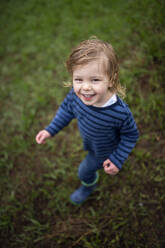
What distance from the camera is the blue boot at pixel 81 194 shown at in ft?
6.42

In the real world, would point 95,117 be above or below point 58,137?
above

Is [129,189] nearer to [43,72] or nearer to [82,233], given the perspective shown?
[82,233]

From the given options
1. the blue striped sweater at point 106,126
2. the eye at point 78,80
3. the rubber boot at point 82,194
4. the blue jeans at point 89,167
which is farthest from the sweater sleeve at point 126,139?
the rubber boot at point 82,194

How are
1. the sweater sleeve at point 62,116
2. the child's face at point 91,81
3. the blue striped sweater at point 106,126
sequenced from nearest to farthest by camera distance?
the child's face at point 91,81, the blue striped sweater at point 106,126, the sweater sleeve at point 62,116

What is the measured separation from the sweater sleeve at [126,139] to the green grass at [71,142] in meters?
0.77

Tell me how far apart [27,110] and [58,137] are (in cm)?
66

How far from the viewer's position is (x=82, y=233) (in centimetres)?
183

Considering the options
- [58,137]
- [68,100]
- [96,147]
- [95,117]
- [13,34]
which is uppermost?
[13,34]

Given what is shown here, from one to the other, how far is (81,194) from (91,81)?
1.24 metres

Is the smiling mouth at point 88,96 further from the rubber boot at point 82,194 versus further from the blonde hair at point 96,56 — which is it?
the rubber boot at point 82,194

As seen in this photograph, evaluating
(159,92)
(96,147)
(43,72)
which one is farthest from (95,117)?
(43,72)

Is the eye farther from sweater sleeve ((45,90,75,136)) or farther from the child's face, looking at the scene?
sweater sleeve ((45,90,75,136))

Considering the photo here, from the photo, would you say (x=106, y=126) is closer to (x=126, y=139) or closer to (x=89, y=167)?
(x=126, y=139)

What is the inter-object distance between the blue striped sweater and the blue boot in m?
0.53
